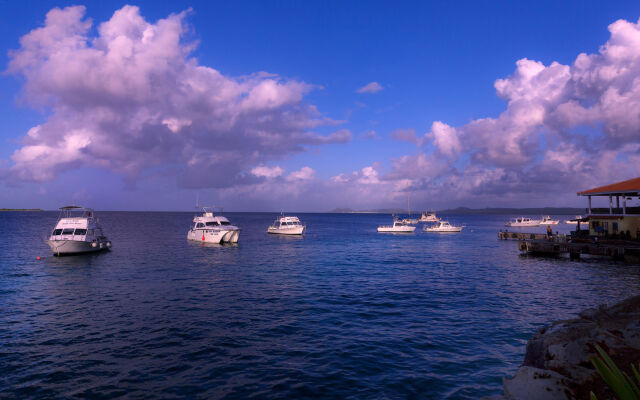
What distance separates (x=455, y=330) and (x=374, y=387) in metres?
6.62

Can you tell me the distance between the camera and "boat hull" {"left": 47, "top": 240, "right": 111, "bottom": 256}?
40250 mm

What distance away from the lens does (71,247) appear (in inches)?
1631

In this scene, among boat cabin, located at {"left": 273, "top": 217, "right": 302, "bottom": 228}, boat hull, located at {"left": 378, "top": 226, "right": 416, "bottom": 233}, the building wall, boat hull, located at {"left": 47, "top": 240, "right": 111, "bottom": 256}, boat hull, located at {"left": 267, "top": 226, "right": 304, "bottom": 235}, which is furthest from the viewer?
boat hull, located at {"left": 378, "top": 226, "right": 416, "bottom": 233}

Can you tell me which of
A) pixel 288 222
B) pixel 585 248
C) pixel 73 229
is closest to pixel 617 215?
pixel 585 248

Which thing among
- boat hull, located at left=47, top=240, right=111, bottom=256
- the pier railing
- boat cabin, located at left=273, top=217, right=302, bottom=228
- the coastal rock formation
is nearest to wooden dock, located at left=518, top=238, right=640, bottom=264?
the pier railing

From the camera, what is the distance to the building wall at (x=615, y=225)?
3906cm

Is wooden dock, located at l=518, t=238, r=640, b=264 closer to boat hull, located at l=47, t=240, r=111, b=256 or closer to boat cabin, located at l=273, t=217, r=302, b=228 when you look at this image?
boat cabin, located at l=273, t=217, r=302, b=228

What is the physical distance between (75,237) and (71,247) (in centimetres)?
148

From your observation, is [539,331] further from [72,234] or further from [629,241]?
[72,234]

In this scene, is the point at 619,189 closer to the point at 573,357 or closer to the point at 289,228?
the point at 573,357

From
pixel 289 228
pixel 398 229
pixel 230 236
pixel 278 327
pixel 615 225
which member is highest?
pixel 615 225

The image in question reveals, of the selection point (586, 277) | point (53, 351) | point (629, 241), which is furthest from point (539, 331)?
point (629, 241)

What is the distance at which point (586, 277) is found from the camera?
28.8m

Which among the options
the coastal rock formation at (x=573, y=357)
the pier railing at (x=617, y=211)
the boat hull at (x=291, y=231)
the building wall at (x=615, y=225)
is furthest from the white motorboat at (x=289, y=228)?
the coastal rock formation at (x=573, y=357)
